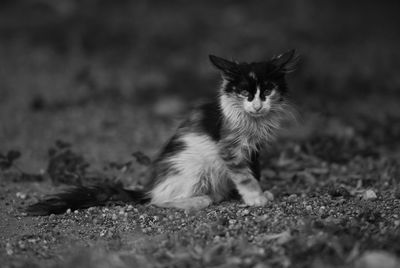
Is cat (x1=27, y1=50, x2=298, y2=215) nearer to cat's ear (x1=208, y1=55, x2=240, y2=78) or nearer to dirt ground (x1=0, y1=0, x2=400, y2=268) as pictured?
cat's ear (x1=208, y1=55, x2=240, y2=78)

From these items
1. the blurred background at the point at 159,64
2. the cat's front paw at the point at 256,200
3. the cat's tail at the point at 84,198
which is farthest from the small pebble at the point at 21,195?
the cat's front paw at the point at 256,200

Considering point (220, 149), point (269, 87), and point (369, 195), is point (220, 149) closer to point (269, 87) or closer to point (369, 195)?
point (269, 87)

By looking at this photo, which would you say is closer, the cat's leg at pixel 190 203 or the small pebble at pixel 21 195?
the cat's leg at pixel 190 203

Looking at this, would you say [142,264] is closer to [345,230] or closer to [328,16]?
[345,230]

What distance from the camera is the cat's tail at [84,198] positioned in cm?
475

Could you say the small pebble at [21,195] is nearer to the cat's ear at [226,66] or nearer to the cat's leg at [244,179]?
the cat's leg at [244,179]

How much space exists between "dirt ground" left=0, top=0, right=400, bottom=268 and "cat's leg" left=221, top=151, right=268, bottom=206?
10 cm

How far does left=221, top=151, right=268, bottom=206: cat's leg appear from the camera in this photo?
15.8ft

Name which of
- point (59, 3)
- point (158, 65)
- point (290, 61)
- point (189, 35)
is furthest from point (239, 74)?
point (59, 3)

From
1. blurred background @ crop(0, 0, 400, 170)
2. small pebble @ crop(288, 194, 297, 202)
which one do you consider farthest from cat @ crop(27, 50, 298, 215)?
blurred background @ crop(0, 0, 400, 170)

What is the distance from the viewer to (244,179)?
15.8 ft

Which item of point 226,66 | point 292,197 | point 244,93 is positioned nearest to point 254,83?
point 244,93

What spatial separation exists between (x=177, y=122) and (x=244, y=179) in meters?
1.21

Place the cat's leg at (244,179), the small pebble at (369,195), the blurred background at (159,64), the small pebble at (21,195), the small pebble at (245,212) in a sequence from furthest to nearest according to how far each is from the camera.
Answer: the blurred background at (159,64), the small pebble at (21,195), the small pebble at (369,195), the cat's leg at (244,179), the small pebble at (245,212)
